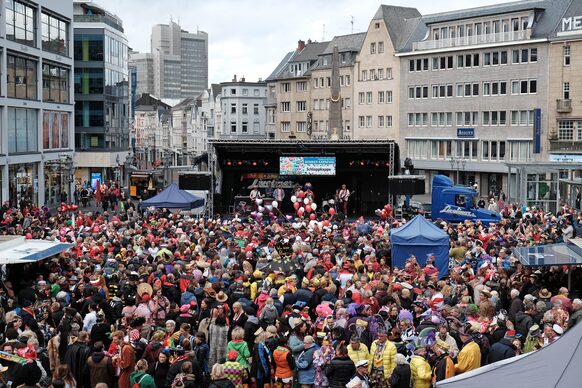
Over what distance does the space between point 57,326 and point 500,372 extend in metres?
7.76

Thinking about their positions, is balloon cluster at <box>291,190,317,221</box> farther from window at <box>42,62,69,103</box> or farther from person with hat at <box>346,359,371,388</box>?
person with hat at <box>346,359,371,388</box>

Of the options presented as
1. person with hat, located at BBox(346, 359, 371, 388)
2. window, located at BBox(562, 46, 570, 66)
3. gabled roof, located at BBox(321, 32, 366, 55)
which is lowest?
person with hat, located at BBox(346, 359, 371, 388)

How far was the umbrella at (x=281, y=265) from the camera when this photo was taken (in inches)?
730

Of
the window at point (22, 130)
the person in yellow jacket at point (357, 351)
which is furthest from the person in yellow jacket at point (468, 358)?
the window at point (22, 130)

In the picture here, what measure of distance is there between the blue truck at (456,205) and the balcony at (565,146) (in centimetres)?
2050

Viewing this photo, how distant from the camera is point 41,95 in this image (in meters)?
48.3

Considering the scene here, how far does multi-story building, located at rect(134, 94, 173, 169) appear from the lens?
149 m

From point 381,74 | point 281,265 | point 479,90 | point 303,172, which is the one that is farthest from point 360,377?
point 381,74

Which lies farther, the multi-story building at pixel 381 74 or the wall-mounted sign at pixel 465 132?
the multi-story building at pixel 381 74

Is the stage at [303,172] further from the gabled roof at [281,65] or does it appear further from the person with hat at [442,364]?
the gabled roof at [281,65]

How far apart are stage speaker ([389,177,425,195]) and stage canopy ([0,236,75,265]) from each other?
67.7ft

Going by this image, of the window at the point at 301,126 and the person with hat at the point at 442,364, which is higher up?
the window at the point at 301,126

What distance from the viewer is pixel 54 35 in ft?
166

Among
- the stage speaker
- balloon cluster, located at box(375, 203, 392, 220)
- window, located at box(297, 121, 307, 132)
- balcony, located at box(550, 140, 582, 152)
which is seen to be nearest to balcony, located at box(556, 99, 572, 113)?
balcony, located at box(550, 140, 582, 152)
